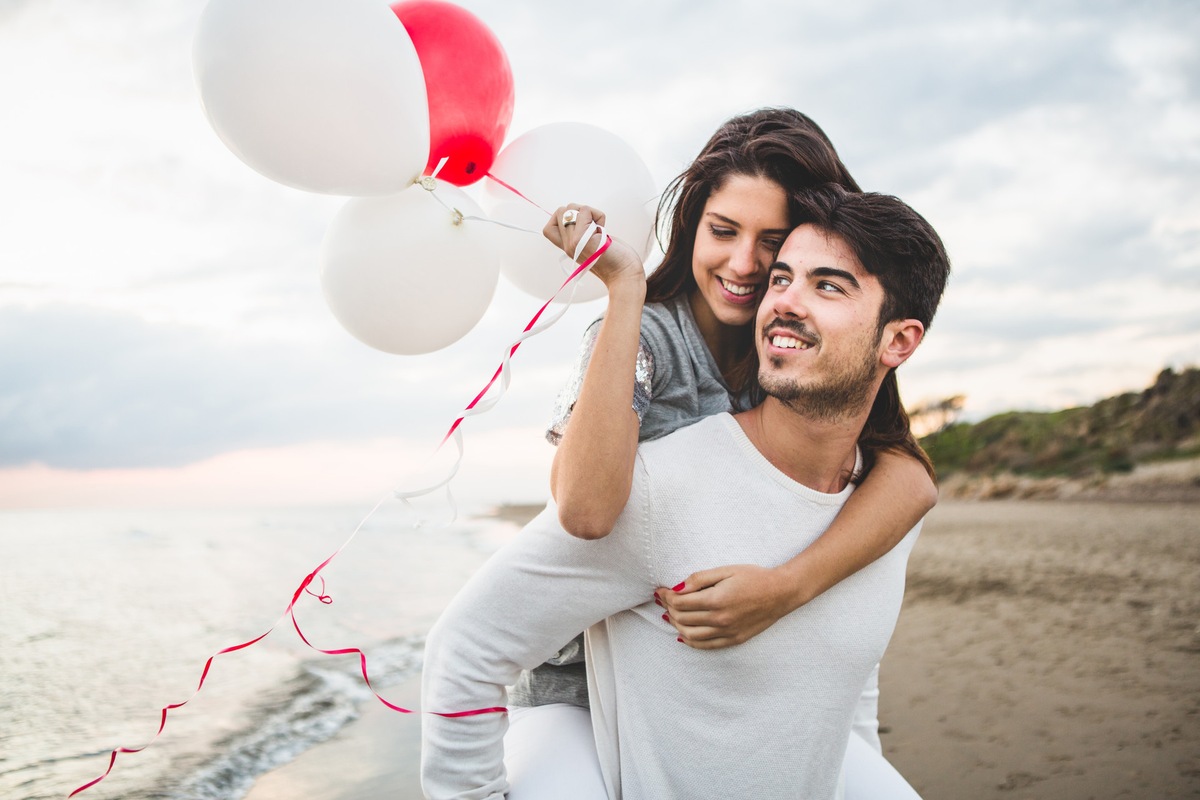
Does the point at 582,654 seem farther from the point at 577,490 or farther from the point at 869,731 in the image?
→ the point at 869,731

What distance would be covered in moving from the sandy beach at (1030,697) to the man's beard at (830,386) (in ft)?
9.70

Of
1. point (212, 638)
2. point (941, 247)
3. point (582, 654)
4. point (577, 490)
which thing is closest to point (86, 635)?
point (212, 638)

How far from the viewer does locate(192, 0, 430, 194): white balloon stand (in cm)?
185

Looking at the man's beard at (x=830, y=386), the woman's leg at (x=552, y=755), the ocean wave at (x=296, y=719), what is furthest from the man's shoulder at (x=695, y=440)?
the ocean wave at (x=296, y=719)

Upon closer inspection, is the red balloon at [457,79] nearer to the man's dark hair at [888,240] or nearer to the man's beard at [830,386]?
the man's dark hair at [888,240]

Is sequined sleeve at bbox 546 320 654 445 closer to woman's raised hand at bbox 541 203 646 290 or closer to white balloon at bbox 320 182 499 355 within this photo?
woman's raised hand at bbox 541 203 646 290

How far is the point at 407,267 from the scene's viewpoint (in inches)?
82.1

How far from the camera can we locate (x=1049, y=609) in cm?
783

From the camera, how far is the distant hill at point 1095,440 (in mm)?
18891

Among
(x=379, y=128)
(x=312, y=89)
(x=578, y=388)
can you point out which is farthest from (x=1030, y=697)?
(x=312, y=89)

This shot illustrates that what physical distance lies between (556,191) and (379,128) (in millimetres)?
546

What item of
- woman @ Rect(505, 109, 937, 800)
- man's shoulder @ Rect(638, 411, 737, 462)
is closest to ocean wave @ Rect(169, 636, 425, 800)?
woman @ Rect(505, 109, 937, 800)

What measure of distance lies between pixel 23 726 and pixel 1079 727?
6.74m

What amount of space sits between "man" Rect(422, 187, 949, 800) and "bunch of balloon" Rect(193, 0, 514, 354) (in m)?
0.71
